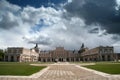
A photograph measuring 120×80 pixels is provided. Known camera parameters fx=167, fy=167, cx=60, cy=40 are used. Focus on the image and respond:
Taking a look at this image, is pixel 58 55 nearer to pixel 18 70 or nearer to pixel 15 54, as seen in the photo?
pixel 15 54

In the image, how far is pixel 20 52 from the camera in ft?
402

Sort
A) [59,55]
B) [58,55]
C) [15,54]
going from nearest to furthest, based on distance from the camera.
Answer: [15,54] → [58,55] → [59,55]

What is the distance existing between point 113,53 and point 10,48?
249ft

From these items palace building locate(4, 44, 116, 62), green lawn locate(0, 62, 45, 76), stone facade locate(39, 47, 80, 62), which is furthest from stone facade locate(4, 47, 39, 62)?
green lawn locate(0, 62, 45, 76)

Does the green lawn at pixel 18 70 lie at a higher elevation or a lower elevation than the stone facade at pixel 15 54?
lower

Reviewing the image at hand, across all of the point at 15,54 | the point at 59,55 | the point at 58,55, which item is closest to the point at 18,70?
the point at 15,54

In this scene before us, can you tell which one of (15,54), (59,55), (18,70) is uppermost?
(15,54)

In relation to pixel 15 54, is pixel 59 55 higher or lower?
lower

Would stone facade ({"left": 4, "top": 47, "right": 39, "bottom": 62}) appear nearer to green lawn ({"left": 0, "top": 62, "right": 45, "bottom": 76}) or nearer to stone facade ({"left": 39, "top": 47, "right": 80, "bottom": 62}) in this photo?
stone facade ({"left": 39, "top": 47, "right": 80, "bottom": 62})

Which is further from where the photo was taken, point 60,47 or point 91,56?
point 60,47

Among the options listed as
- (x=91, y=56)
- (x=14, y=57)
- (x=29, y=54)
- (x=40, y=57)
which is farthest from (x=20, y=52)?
(x=91, y=56)

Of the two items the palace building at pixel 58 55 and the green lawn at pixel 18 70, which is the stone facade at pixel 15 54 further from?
the green lawn at pixel 18 70

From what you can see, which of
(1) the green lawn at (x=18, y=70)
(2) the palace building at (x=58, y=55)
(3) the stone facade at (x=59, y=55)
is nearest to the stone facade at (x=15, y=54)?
(2) the palace building at (x=58, y=55)

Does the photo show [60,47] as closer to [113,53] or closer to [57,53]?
[57,53]
